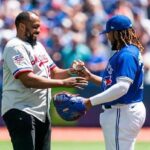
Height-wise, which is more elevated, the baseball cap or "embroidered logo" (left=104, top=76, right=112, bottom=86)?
the baseball cap

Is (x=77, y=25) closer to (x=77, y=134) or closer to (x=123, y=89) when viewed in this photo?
(x=77, y=134)

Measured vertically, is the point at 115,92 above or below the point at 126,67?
below

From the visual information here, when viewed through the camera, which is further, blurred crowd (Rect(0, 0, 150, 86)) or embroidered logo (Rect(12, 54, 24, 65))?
blurred crowd (Rect(0, 0, 150, 86))

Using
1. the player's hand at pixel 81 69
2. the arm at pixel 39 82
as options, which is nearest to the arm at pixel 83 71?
the player's hand at pixel 81 69

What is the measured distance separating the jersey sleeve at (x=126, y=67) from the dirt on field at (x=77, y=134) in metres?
5.61

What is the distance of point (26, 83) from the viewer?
6066mm

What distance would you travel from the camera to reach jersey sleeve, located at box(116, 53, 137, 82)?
18.7 ft

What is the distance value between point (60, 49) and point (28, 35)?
282 inches

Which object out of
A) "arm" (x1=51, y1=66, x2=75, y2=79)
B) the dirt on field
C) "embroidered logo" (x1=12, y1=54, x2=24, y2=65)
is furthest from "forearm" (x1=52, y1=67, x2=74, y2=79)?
the dirt on field

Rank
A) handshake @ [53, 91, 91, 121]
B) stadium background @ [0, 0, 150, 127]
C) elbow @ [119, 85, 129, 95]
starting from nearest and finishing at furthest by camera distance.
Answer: elbow @ [119, 85, 129, 95] < handshake @ [53, 91, 91, 121] < stadium background @ [0, 0, 150, 127]

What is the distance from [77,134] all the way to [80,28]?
2.65 meters

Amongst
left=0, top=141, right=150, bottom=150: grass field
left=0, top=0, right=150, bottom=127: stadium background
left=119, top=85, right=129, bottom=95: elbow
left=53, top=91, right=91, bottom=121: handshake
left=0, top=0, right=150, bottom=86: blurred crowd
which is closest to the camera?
left=119, top=85, right=129, bottom=95: elbow

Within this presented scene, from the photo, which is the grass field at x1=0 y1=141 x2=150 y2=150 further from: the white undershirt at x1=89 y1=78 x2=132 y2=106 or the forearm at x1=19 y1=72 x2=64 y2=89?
the white undershirt at x1=89 y1=78 x2=132 y2=106

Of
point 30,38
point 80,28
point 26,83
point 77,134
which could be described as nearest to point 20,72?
point 26,83
